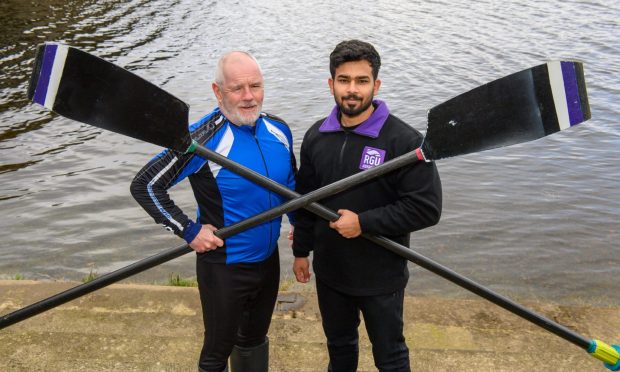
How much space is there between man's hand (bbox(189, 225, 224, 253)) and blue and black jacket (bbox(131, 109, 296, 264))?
0.03 metres

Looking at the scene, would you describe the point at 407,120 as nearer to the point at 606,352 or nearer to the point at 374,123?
the point at 606,352

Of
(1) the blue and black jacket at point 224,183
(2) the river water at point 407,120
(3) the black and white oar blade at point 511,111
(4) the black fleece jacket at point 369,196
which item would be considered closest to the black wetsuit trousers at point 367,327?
(4) the black fleece jacket at point 369,196

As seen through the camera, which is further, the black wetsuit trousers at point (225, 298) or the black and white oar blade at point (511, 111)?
the black wetsuit trousers at point (225, 298)

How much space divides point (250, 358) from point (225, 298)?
48cm

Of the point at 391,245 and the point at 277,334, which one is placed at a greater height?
the point at 391,245

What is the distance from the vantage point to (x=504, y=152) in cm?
904

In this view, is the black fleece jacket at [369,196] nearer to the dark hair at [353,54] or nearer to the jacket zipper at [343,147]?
the jacket zipper at [343,147]

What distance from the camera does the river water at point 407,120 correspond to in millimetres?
6383

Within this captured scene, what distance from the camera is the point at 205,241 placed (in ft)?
9.39

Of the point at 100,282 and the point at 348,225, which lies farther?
the point at 100,282

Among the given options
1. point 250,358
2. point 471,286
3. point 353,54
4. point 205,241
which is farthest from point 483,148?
point 250,358

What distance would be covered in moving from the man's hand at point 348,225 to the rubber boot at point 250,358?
82cm

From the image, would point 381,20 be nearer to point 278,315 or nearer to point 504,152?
point 504,152

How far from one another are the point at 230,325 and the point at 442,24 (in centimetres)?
1605
